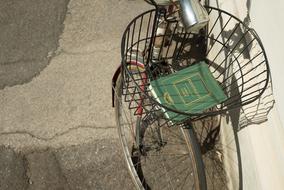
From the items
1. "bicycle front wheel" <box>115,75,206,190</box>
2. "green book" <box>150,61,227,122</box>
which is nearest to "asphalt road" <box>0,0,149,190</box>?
"bicycle front wheel" <box>115,75,206,190</box>

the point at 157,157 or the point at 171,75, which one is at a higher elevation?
the point at 171,75

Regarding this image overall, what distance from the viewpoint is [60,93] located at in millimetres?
4391

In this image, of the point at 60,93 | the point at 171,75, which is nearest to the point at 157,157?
the point at 60,93

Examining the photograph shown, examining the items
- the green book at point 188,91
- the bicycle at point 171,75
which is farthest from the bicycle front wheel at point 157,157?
the green book at point 188,91

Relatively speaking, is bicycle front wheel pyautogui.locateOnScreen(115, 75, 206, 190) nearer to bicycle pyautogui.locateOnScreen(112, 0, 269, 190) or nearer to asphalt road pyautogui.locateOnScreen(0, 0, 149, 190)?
bicycle pyautogui.locateOnScreen(112, 0, 269, 190)

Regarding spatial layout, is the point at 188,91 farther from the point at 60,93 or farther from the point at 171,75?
the point at 60,93

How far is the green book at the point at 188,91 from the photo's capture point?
105 inches

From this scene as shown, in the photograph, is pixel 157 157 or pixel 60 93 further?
pixel 60 93

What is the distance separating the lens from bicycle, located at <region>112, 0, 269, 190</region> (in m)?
3.01

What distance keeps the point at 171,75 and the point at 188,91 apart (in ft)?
0.59

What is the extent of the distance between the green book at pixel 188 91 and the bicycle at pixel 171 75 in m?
0.02

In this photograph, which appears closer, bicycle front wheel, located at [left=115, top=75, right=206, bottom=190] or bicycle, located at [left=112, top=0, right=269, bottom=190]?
bicycle, located at [left=112, top=0, right=269, bottom=190]

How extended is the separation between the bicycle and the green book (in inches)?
0.9

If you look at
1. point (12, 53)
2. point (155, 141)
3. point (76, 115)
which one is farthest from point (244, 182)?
point (12, 53)
